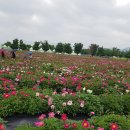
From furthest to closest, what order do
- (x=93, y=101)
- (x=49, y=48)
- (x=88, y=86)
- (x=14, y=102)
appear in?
(x=49, y=48) → (x=88, y=86) → (x=93, y=101) → (x=14, y=102)

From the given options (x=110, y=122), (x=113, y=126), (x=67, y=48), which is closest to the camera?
(x=113, y=126)

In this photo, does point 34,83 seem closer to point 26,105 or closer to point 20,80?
point 20,80

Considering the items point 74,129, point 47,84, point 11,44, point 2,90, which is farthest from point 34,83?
point 11,44

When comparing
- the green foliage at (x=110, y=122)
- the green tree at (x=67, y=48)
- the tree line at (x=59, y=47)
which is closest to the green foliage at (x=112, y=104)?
the green foliage at (x=110, y=122)

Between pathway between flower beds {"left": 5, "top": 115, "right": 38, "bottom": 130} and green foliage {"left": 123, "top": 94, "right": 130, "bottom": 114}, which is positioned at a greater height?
green foliage {"left": 123, "top": 94, "right": 130, "bottom": 114}

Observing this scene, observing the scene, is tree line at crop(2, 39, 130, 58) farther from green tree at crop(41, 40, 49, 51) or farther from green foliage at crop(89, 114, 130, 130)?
green foliage at crop(89, 114, 130, 130)

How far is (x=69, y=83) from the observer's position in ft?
37.0

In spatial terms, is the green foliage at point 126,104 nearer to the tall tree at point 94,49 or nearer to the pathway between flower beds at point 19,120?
the pathway between flower beds at point 19,120

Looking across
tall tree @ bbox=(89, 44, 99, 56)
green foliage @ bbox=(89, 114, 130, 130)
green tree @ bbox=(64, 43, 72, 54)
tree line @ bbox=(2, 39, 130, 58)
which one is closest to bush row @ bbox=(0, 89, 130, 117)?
green foliage @ bbox=(89, 114, 130, 130)

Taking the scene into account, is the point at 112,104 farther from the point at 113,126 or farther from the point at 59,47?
the point at 59,47

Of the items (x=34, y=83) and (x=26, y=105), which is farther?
(x=34, y=83)

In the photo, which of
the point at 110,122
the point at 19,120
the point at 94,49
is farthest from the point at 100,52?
the point at 110,122

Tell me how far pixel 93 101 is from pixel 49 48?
68258 millimetres

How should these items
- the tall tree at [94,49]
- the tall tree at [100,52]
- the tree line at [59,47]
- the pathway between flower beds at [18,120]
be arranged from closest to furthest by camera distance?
the pathway between flower beds at [18,120], the tree line at [59,47], the tall tree at [100,52], the tall tree at [94,49]
